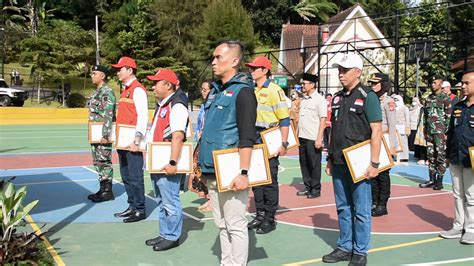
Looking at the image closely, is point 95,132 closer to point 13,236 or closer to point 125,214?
point 125,214

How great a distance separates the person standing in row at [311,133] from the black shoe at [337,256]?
2.92 meters

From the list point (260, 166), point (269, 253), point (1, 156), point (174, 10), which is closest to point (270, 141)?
point (269, 253)

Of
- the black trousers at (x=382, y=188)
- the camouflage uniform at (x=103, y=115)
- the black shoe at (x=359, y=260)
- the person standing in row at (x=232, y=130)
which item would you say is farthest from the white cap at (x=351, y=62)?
the camouflage uniform at (x=103, y=115)

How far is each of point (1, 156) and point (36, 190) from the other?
5.51m

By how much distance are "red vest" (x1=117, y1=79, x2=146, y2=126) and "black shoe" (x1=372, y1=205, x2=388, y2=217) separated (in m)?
3.43

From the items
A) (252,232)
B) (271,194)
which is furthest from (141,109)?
(252,232)

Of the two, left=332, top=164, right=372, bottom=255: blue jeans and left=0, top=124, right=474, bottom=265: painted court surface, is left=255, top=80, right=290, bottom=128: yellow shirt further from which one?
left=332, top=164, right=372, bottom=255: blue jeans

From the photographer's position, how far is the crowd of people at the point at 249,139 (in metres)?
4.04

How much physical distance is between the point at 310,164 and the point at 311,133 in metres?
0.51

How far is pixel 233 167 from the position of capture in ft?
13.0

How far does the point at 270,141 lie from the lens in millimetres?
5969

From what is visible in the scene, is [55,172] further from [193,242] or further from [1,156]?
[193,242]

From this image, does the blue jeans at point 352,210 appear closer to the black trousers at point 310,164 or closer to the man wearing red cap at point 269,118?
the man wearing red cap at point 269,118

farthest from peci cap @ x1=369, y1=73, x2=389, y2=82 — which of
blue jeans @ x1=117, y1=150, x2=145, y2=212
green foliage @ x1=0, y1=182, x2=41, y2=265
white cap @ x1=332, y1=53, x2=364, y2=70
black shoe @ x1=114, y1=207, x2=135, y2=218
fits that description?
green foliage @ x1=0, y1=182, x2=41, y2=265
